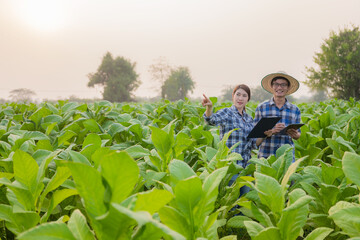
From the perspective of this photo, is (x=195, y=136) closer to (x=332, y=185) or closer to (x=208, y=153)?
(x=208, y=153)

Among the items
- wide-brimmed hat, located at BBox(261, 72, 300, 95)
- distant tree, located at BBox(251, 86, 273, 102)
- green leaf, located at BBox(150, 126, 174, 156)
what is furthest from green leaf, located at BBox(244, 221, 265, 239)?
distant tree, located at BBox(251, 86, 273, 102)

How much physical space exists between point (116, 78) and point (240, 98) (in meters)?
69.8

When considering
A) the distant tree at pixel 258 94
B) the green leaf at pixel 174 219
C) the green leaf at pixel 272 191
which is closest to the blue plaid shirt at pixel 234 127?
the green leaf at pixel 272 191

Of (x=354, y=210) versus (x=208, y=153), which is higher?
(x=208, y=153)

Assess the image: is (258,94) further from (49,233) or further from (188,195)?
(49,233)

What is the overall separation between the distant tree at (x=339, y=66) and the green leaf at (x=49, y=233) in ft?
154

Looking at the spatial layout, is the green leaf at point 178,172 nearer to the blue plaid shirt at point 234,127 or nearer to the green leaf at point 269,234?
the green leaf at point 269,234

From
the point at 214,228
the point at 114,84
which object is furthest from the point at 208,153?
the point at 114,84

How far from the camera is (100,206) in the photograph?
29.6 inches

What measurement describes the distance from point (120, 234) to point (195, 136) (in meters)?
1.93

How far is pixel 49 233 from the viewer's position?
Answer: 731mm

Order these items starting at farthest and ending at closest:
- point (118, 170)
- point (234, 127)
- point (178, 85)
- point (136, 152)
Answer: point (178, 85) → point (234, 127) → point (136, 152) → point (118, 170)

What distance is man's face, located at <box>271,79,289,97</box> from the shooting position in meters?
3.70

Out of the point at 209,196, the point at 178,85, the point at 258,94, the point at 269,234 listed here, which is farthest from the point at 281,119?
the point at 258,94
